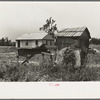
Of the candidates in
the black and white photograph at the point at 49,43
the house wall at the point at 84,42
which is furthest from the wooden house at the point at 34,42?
the house wall at the point at 84,42

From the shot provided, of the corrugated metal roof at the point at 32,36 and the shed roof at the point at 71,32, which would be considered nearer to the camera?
the corrugated metal roof at the point at 32,36

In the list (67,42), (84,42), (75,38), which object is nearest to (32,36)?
(67,42)

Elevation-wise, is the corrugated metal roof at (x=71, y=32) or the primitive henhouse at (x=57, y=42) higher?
the corrugated metal roof at (x=71, y=32)

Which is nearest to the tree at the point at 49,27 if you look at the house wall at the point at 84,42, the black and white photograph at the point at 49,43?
the black and white photograph at the point at 49,43

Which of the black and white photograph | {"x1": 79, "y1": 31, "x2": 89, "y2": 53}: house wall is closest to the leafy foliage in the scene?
the black and white photograph

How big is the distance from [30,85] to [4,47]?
122cm

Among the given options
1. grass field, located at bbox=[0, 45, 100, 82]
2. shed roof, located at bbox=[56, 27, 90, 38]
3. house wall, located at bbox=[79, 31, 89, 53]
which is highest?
shed roof, located at bbox=[56, 27, 90, 38]

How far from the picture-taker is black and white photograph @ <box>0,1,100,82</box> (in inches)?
212

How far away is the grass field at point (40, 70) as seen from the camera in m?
5.42

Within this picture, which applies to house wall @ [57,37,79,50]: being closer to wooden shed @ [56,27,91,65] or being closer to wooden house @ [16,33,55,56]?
wooden shed @ [56,27,91,65]

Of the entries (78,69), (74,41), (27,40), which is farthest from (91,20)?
(27,40)

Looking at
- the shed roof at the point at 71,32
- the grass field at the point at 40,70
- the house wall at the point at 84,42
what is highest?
the shed roof at the point at 71,32

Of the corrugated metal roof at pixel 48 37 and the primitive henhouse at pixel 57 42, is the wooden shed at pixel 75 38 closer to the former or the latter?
the primitive henhouse at pixel 57 42

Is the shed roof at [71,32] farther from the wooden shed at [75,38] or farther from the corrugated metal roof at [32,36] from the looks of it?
the corrugated metal roof at [32,36]
